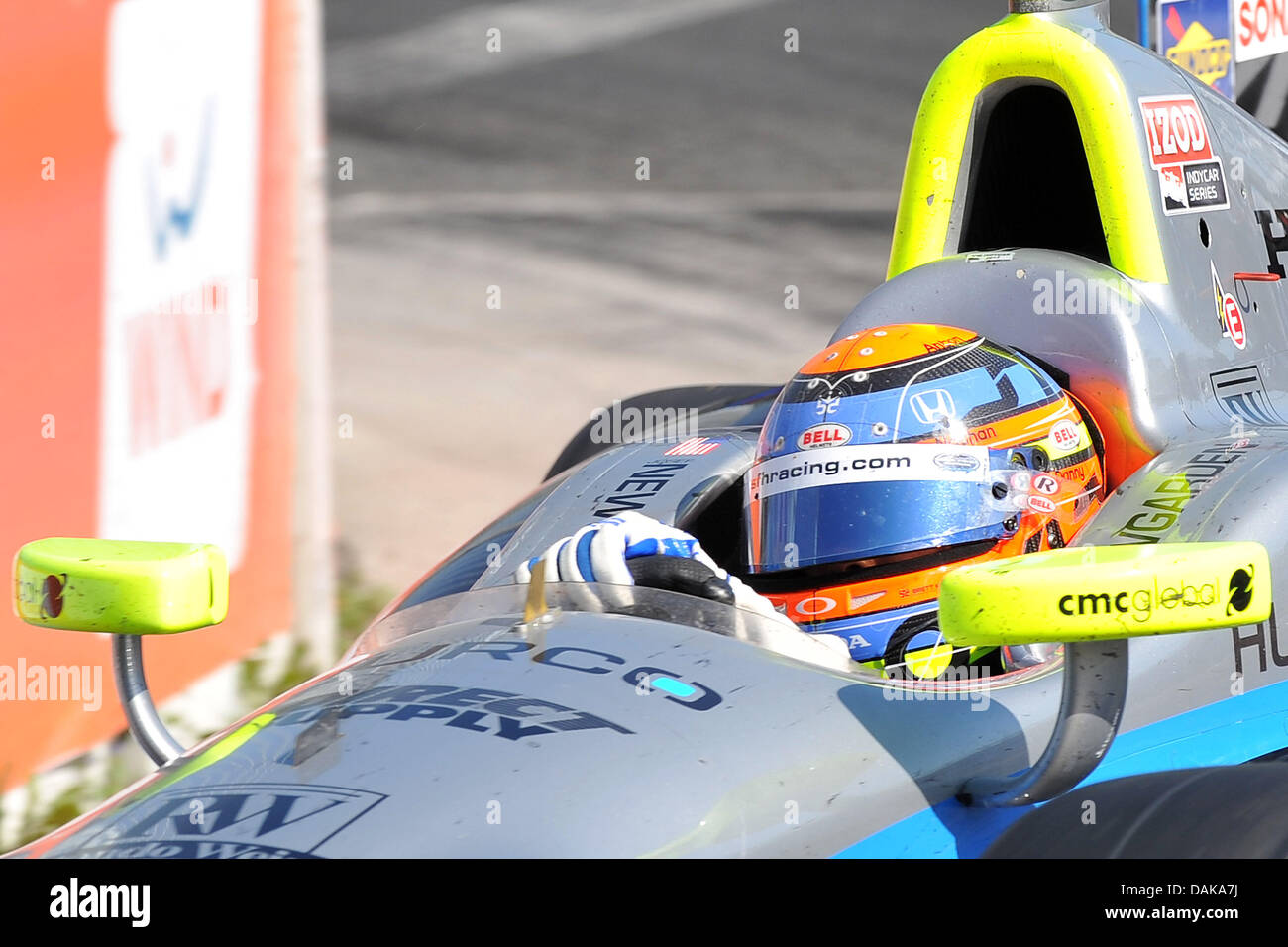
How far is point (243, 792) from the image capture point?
215 cm

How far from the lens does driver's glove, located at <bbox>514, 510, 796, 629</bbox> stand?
2604mm

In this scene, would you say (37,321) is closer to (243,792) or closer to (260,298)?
(260,298)

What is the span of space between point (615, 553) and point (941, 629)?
2.19ft

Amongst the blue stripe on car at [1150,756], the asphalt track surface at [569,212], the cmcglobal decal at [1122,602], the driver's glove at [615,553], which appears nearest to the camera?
the cmcglobal decal at [1122,602]

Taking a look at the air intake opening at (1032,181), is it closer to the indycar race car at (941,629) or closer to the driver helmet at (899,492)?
the indycar race car at (941,629)

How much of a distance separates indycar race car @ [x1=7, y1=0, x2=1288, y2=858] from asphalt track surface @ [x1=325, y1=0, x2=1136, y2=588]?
134 inches

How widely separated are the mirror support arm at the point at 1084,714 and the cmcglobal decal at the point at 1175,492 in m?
0.56

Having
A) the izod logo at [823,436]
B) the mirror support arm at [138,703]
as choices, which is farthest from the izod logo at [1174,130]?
the mirror support arm at [138,703]

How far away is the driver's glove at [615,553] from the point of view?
2604 millimetres

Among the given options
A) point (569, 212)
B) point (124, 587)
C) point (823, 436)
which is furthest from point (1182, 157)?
point (569, 212)

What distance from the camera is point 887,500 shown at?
2654 millimetres

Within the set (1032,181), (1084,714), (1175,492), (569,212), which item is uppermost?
(569,212)

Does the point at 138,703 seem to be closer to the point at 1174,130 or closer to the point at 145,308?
the point at 145,308
